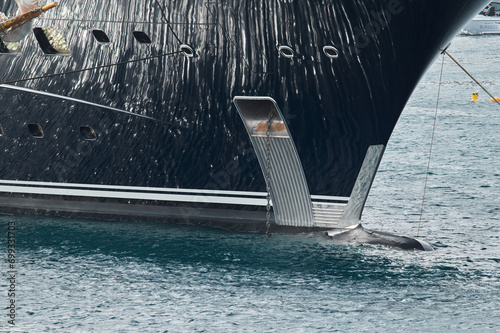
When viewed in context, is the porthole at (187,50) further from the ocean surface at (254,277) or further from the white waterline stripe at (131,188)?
the ocean surface at (254,277)

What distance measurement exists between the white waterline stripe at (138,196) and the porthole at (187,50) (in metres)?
2.10

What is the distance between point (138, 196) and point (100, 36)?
248 centimetres

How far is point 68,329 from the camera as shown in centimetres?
842

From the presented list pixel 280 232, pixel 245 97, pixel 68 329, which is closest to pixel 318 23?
pixel 245 97

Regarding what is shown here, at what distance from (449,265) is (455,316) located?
1.89m

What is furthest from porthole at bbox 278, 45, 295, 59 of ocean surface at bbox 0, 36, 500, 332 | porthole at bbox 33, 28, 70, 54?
porthole at bbox 33, 28, 70, 54

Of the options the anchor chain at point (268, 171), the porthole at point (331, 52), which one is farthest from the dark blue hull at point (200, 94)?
the anchor chain at point (268, 171)

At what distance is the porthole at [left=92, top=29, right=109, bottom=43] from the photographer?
11.7 meters

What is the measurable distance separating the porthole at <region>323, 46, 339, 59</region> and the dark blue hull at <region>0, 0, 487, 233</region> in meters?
0.01

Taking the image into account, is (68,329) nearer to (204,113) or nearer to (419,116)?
(204,113)

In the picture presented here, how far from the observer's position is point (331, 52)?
10.7m

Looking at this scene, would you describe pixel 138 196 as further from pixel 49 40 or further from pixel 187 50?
pixel 49 40

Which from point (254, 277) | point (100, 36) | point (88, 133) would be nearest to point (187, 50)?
point (100, 36)

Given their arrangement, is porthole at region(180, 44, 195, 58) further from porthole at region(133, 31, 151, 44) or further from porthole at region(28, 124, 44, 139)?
porthole at region(28, 124, 44, 139)
